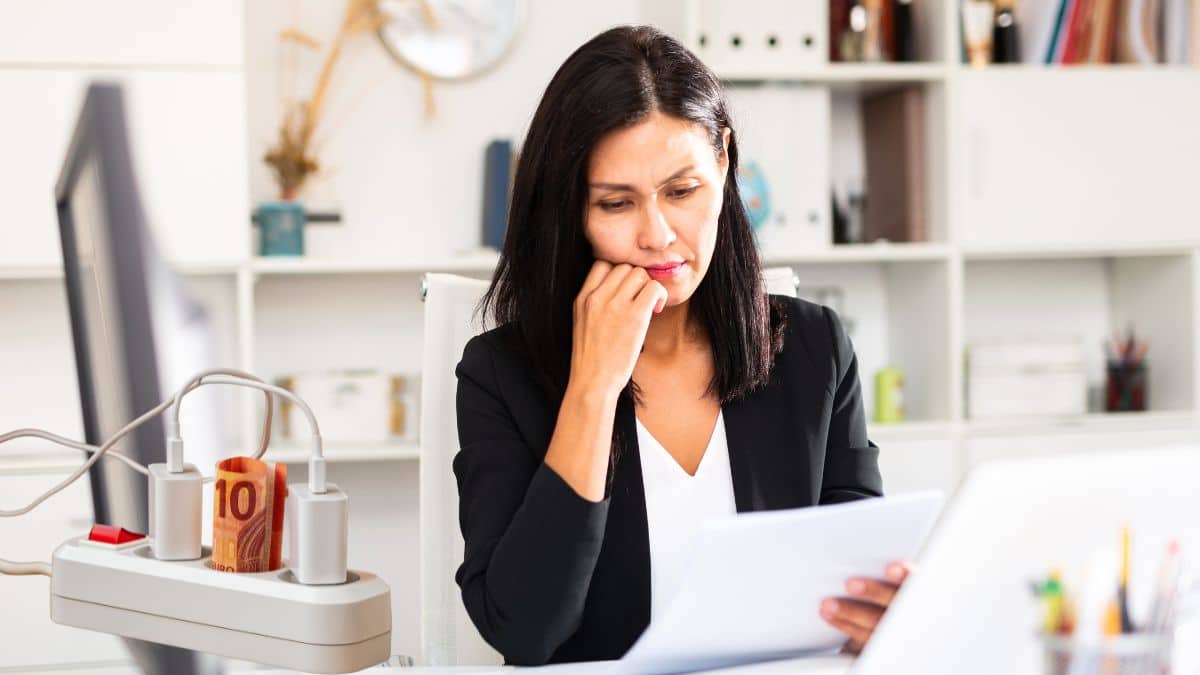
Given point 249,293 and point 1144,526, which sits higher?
point 249,293

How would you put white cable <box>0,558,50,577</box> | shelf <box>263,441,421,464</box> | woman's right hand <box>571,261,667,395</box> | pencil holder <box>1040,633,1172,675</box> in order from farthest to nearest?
1. shelf <box>263,441,421,464</box>
2. woman's right hand <box>571,261,667,395</box>
3. white cable <box>0,558,50,577</box>
4. pencil holder <box>1040,633,1172,675</box>

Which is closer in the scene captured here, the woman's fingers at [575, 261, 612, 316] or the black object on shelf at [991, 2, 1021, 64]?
the woman's fingers at [575, 261, 612, 316]

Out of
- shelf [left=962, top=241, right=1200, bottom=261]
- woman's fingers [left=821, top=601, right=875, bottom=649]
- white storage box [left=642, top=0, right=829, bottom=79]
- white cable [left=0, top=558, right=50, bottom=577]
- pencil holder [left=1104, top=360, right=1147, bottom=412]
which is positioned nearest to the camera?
woman's fingers [left=821, top=601, right=875, bottom=649]

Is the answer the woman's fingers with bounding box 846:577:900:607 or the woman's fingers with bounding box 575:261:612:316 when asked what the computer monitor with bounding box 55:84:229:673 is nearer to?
the woman's fingers with bounding box 575:261:612:316

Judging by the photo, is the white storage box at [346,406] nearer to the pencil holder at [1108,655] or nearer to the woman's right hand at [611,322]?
the woman's right hand at [611,322]

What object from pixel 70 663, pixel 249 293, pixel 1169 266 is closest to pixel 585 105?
pixel 249 293

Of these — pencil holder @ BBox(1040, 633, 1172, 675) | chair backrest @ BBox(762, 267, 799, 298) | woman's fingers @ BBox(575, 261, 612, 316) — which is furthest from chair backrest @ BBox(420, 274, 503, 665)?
pencil holder @ BBox(1040, 633, 1172, 675)

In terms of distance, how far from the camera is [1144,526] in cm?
69

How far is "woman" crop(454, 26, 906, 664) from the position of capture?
1117 mm

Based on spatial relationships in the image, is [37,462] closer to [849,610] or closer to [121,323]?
[121,323]

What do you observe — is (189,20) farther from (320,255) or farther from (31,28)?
(320,255)

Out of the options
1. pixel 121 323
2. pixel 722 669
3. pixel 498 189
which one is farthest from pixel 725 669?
pixel 121 323

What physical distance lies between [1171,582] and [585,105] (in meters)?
0.74

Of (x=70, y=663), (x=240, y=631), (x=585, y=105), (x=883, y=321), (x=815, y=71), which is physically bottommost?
(x=70, y=663)
